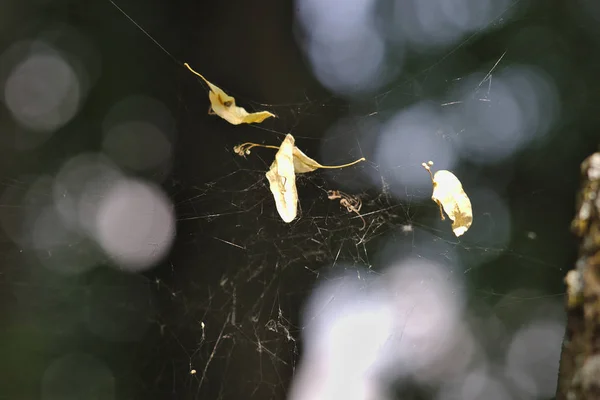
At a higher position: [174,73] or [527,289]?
[174,73]

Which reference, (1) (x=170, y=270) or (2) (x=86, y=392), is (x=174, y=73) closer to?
(1) (x=170, y=270)

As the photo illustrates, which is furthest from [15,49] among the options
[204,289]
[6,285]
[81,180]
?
[204,289]

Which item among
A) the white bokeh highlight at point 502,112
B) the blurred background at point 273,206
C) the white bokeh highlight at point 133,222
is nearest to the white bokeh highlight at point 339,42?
the blurred background at point 273,206

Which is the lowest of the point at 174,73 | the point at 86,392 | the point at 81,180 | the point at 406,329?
the point at 86,392

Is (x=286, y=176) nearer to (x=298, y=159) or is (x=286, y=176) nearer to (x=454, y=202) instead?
(x=298, y=159)

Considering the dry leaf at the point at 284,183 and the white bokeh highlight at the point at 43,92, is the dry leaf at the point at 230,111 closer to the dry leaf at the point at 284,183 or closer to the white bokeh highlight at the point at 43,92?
the dry leaf at the point at 284,183

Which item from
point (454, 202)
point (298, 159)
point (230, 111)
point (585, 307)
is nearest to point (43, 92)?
point (230, 111)
